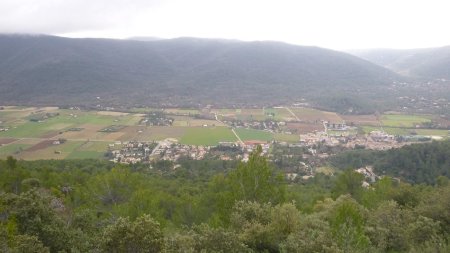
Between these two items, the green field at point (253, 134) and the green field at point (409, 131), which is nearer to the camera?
the green field at point (253, 134)

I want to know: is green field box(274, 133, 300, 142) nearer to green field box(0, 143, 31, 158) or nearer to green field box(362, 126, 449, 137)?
green field box(362, 126, 449, 137)

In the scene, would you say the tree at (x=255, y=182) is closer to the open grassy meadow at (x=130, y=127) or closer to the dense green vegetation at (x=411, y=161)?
the dense green vegetation at (x=411, y=161)

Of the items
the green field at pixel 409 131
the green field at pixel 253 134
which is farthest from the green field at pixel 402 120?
the green field at pixel 253 134

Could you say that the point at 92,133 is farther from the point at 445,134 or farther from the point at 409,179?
the point at 445,134

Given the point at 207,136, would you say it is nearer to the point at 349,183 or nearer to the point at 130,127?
the point at 130,127

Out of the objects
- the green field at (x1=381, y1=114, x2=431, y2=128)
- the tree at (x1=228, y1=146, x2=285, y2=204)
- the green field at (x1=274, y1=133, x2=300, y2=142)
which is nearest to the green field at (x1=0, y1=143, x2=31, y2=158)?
the green field at (x1=274, y1=133, x2=300, y2=142)

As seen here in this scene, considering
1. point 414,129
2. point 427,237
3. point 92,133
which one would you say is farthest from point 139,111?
point 427,237
